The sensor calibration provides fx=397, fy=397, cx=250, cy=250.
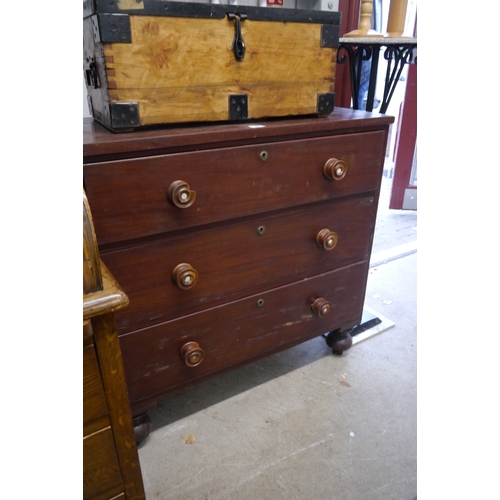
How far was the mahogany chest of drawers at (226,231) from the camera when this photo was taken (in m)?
0.88

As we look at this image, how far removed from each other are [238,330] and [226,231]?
326mm

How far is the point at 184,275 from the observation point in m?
0.98

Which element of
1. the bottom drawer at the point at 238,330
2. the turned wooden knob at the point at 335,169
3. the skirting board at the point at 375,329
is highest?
the turned wooden knob at the point at 335,169

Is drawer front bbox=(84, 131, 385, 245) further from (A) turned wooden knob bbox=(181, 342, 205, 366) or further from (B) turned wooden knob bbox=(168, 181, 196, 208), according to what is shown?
(A) turned wooden knob bbox=(181, 342, 205, 366)

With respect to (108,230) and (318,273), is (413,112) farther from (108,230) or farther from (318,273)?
(108,230)

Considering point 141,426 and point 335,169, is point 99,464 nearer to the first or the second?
point 141,426

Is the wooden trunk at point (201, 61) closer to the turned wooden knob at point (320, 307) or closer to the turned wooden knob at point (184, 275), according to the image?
the turned wooden knob at point (184, 275)

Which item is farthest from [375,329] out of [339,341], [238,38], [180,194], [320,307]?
[238,38]

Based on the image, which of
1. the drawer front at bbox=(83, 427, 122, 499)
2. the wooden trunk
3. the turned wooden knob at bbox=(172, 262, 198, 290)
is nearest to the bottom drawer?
the turned wooden knob at bbox=(172, 262, 198, 290)

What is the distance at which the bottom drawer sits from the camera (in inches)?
41.4

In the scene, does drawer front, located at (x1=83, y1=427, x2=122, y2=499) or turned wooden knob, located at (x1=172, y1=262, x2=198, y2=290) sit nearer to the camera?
drawer front, located at (x1=83, y1=427, x2=122, y2=499)

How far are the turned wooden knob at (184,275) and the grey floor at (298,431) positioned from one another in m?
0.53

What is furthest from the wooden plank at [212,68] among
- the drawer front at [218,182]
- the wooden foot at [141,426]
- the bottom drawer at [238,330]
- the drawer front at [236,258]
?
the wooden foot at [141,426]
